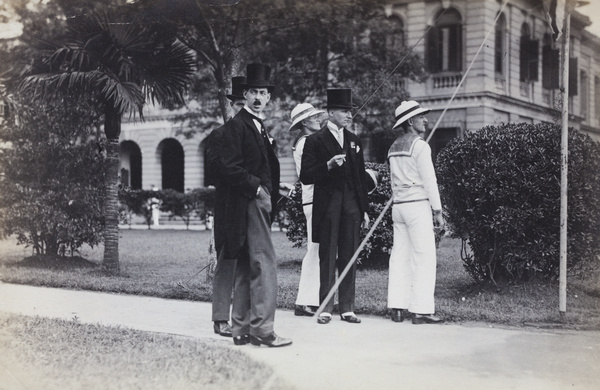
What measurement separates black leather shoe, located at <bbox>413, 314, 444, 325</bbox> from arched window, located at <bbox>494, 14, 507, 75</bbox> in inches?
154

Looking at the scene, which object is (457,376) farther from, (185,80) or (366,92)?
(366,92)

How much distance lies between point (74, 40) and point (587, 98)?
275 inches

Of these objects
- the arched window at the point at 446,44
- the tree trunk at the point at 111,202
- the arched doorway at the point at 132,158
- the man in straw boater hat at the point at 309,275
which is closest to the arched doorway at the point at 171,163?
the arched doorway at the point at 132,158

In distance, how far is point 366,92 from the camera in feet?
58.2

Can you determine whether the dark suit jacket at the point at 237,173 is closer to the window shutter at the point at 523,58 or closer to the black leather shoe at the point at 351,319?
the black leather shoe at the point at 351,319

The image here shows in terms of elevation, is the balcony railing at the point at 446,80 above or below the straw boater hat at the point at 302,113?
above

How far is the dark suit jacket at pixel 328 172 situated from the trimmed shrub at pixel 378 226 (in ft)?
11.6

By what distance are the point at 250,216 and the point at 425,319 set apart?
1961 mm

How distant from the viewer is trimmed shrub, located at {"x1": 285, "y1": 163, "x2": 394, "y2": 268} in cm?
1055

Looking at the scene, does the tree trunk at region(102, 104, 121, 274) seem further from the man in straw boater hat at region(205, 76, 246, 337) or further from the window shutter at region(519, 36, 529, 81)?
the window shutter at region(519, 36, 529, 81)

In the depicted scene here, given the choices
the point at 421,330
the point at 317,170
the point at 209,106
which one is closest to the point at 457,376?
the point at 421,330

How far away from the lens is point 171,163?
104ft

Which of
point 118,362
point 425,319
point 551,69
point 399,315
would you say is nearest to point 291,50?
point 551,69

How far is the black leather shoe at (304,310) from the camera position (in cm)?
699
